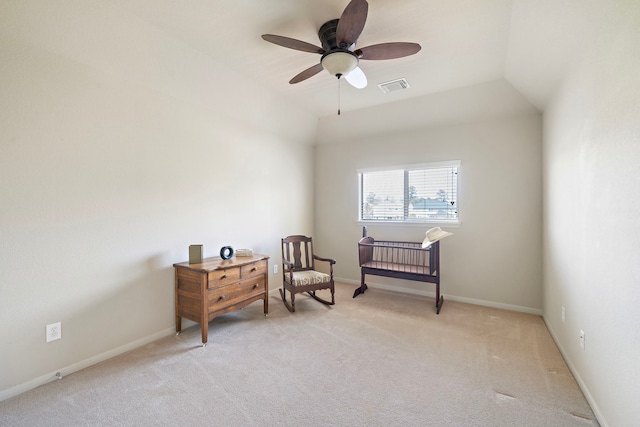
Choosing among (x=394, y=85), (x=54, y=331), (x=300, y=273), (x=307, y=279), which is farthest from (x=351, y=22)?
(x=54, y=331)

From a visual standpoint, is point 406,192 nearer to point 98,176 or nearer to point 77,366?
point 98,176

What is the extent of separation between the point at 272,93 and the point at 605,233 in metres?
3.40

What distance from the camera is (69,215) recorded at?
85.8 inches

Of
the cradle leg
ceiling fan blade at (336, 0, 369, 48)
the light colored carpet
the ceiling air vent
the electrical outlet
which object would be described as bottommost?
the light colored carpet

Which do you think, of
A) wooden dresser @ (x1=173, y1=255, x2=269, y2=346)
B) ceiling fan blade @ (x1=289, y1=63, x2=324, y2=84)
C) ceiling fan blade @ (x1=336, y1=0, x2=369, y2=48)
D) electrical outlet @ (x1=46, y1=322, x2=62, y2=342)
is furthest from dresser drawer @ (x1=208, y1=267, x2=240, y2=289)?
ceiling fan blade @ (x1=336, y1=0, x2=369, y2=48)

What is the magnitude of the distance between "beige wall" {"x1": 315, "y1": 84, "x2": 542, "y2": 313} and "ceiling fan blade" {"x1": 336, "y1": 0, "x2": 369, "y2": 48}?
81.1 inches

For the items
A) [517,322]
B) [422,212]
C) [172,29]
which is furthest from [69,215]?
[517,322]

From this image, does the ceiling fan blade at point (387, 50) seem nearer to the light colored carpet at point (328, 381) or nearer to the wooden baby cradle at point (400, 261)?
the wooden baby cradle at point (400, 261)

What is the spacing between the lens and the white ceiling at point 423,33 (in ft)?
6.40

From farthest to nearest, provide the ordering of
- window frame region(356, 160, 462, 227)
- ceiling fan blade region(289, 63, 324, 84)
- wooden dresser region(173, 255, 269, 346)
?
1. window frame region(356, 160, 462, 227)
2. wooden dresser region(173, 255, 269, 346)
3. ceiling fan blade region(289, 63, 324, 84)

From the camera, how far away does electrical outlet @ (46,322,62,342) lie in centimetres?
208

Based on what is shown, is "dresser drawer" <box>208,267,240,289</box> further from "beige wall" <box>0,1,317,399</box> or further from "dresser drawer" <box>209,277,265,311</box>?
"beige wall" <box>0,1,317,399</box>

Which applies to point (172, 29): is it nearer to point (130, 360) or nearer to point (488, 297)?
point (130, 360)

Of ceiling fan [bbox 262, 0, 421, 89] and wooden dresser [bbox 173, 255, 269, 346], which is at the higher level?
ceiling fan [bbox 262, 0, 421, 89]
